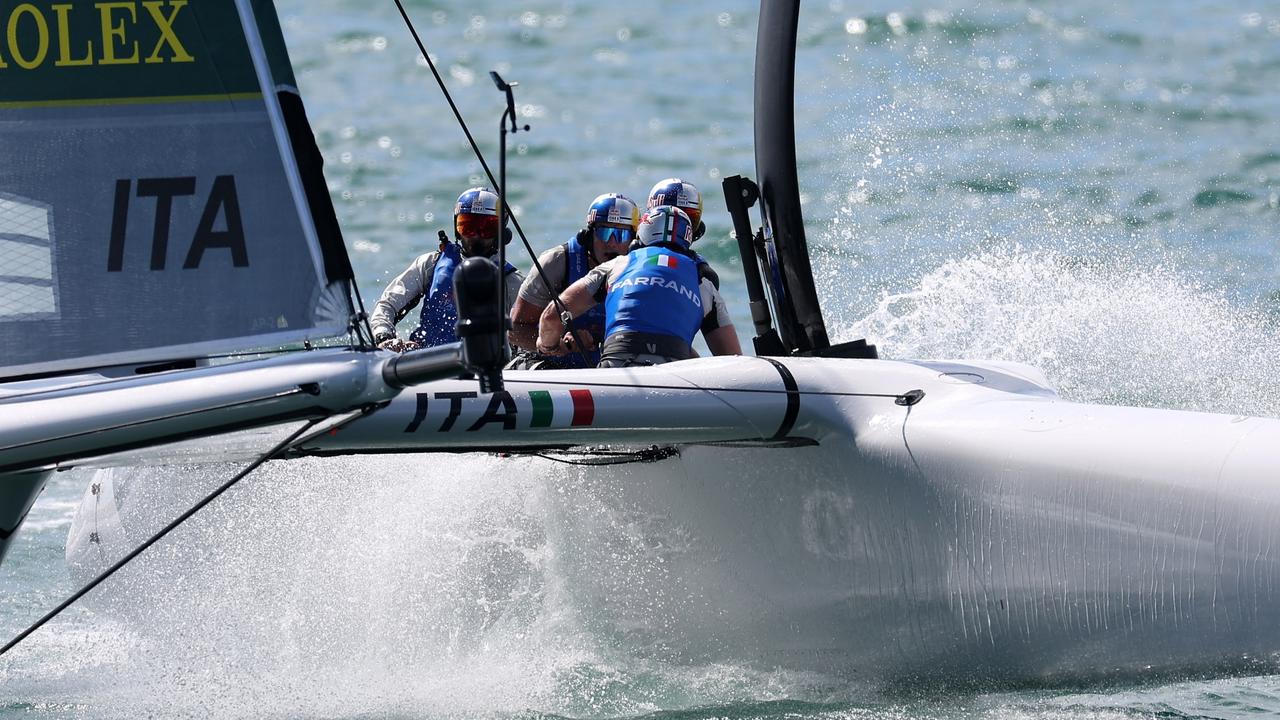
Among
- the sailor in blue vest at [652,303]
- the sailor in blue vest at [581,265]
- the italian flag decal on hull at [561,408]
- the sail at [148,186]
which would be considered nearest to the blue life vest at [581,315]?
the sailor in blue vest at [581,265]

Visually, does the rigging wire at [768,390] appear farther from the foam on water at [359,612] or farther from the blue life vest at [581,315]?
the blue life vest at [581,315]

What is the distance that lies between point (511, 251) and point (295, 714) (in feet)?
19.9

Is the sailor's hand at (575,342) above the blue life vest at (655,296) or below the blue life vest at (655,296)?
below

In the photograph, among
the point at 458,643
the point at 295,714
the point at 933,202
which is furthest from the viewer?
the point at 933,202

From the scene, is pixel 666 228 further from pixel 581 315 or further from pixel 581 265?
pixel 581 265

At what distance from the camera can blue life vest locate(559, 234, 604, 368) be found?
5.14m

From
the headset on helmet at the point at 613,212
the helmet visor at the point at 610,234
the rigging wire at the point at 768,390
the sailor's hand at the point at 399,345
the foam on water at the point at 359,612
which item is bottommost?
the foam on water at the point at 359,612

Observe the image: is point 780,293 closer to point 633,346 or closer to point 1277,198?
point 633,346

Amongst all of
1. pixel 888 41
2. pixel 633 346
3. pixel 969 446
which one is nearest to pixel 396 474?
pixel 633 346

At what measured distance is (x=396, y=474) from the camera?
499 cm

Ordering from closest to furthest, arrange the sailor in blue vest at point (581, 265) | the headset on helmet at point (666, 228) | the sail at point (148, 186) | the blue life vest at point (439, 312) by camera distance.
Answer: the sail at point (148, 186)
the headset on helmet at point (666, 228)
the sailor in blue vest at point (581, 265)
the blue life vest at point (439, 312)

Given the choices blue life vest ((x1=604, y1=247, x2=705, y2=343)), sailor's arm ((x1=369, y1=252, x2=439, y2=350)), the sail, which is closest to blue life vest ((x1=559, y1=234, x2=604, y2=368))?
blue life vest ((x1=604, y1=247, x2=705, y2=343))

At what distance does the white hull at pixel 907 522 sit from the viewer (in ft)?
11.9

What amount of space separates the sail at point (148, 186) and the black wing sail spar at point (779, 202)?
1537 mm
